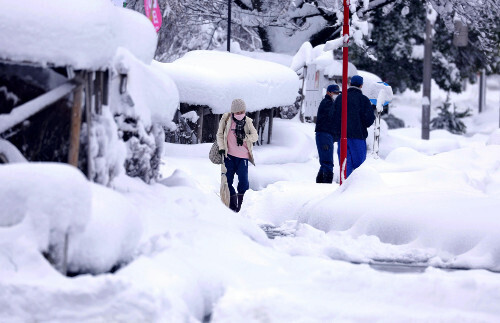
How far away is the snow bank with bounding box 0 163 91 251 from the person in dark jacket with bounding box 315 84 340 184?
9264mm

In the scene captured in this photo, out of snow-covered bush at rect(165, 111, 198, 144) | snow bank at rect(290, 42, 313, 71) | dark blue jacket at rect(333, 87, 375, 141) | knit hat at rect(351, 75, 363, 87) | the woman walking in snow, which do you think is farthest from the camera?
snow bank at rect(290, 42, 313, 71)

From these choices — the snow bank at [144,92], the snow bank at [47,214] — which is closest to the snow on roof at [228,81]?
the snow bank at [144,92]

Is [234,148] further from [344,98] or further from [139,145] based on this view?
[139,145]

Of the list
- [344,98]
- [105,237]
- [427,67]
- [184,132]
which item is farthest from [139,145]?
[427,67]

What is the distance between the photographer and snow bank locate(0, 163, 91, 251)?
20.7ft

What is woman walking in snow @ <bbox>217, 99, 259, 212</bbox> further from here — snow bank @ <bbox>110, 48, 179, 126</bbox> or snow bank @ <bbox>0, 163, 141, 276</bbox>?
snow bank @ <bbox>0, 163, 141, 276</bbox>

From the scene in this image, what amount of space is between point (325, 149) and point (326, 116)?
0.55 meters

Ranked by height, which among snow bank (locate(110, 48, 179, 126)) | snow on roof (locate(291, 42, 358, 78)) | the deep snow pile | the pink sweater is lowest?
the deep snow pile

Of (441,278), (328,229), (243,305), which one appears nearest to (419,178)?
(328,229)

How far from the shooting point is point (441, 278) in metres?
7.49

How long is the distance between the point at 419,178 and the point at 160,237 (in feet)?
17.4

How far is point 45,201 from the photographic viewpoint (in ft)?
20.7

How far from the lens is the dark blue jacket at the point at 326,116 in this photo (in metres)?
15.4

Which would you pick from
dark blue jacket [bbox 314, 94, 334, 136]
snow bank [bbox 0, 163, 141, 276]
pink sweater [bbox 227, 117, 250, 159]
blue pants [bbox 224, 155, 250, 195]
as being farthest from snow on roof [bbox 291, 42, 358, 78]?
snow bank [bbox 0, 163, 141, 276]
